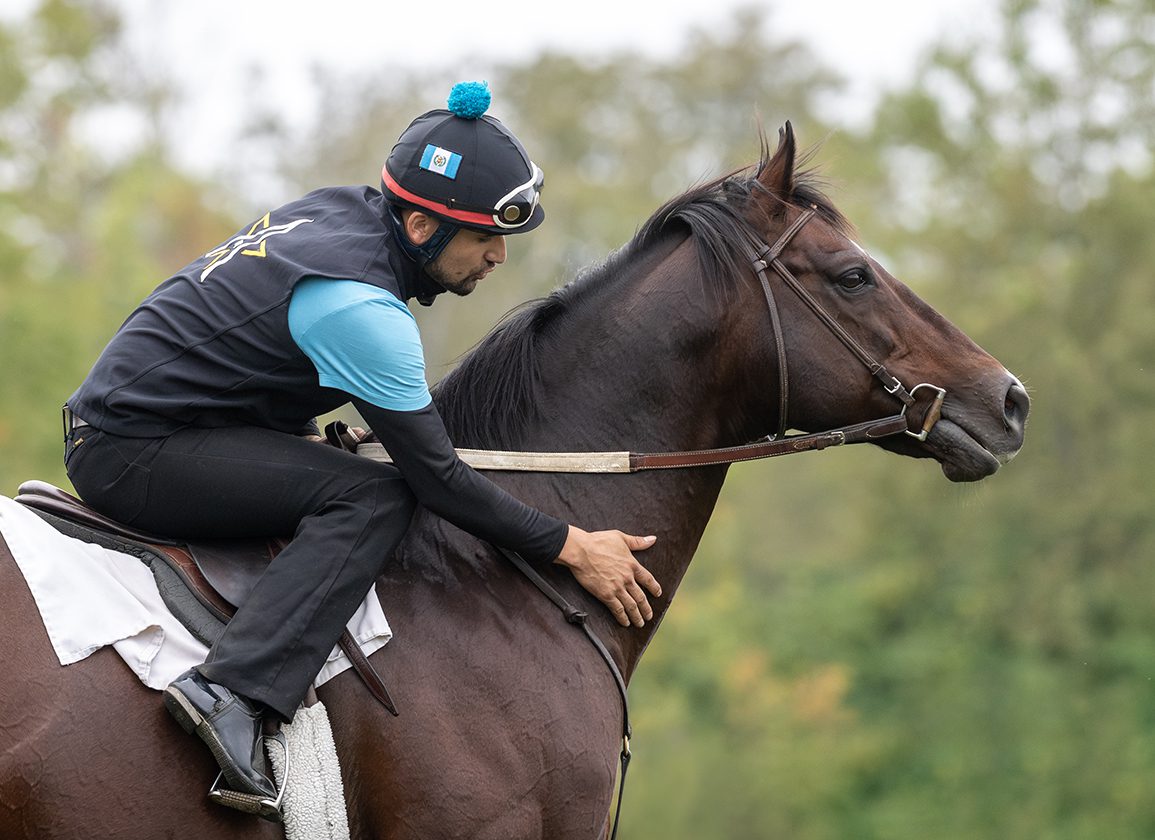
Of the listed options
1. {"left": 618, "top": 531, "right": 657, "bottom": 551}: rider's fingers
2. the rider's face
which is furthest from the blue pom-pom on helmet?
{"left": 618, "top": 531, "right": 657, "bottom": 551}: rider's fingers

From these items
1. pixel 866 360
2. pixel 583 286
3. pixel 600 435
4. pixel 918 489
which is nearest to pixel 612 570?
pixel 600 435

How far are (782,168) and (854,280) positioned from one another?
49 centimetres

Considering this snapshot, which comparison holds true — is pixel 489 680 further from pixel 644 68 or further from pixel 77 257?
pixel 644 68

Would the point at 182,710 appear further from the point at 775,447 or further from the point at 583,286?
the point at 775,447

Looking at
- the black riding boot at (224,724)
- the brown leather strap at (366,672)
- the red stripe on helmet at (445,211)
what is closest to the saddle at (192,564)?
the brown leather strap at (366,672)

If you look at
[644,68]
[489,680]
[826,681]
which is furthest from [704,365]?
[644,68]

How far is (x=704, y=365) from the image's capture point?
493cm

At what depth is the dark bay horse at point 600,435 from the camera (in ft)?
13.9

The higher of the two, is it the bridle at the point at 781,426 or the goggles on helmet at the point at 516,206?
the goggles on helmet at the point at 516,206

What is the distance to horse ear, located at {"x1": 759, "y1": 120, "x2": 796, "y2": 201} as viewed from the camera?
5.00m

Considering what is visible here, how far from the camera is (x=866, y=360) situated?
4.92 m

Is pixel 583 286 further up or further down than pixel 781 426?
further up

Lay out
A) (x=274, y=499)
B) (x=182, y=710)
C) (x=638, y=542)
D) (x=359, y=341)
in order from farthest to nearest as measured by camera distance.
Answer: (x=638, y=542)
(x=274, y=499)
(x=359, y=341)
(x=182, y=710)

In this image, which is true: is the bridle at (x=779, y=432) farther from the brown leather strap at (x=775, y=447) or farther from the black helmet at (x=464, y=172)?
the black helmet at (x=464, y=172)
